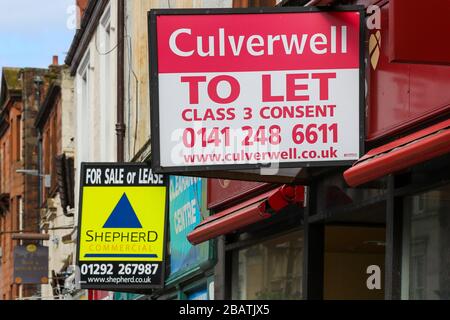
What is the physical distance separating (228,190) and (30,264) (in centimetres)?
2373

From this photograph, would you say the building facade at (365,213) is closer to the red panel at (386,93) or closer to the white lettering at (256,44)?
the red panel at (386,93)

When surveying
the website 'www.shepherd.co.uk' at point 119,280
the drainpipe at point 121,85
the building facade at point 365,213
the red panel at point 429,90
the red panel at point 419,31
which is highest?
the drainpipe at point 121,85

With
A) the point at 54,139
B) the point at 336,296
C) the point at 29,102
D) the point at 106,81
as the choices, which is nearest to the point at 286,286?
the point at 336,296

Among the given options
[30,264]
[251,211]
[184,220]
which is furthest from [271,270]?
[30,264]

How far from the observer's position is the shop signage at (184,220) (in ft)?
52.9

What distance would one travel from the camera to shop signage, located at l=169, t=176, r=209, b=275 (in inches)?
635

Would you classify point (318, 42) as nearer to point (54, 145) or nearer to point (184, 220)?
point (184, 220)

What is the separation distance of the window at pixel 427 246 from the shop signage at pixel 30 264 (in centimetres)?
2782

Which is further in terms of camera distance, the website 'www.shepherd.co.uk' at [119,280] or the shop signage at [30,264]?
the shop signage at [30,264]

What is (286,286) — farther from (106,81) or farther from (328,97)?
(106,81)

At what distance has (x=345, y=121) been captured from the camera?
940cm

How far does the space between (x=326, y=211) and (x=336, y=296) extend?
4.63ft

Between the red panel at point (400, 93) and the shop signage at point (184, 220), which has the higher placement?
the red panel at point (400, 93)

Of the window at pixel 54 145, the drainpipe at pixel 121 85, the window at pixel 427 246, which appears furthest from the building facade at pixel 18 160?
the window at pixel 427 246
